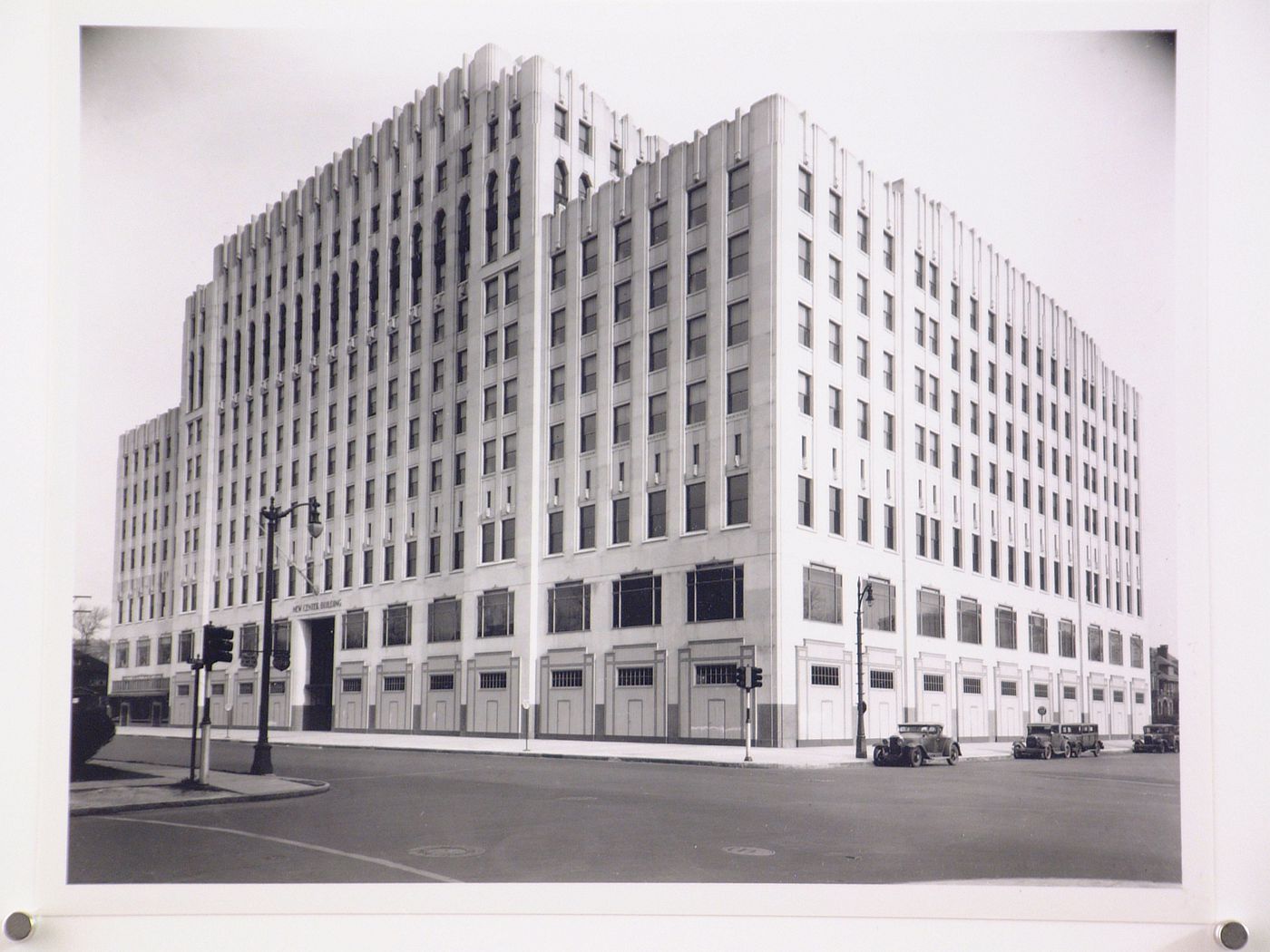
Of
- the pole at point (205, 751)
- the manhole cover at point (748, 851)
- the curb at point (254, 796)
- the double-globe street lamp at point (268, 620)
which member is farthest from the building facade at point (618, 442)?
the manhole cover at point (748, 851)

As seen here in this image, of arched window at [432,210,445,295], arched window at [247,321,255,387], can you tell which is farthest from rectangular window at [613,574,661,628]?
arched window at [247,321,255,387]

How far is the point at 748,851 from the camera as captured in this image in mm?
9125

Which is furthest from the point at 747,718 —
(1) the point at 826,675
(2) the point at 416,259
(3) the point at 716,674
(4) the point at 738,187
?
(2) the point at 416,259

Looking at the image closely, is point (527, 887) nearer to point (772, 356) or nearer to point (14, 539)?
point (14, 539)

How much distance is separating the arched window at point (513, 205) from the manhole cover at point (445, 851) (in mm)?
6153

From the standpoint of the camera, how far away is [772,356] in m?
11.6

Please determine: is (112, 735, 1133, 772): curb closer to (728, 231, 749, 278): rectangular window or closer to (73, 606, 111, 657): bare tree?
(73, 606, 111, 657): bare tree

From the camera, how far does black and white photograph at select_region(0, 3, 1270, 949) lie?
29.6 feet

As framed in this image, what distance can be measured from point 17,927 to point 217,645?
2975mm

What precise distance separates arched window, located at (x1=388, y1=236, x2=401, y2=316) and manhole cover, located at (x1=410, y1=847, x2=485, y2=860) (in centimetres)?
575

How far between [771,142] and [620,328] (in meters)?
2.49

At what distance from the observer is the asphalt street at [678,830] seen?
895cm

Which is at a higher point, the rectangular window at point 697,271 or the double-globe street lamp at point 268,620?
the rectangular window at point 697,271

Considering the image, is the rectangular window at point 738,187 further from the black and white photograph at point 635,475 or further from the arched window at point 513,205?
the arched window at point 513,205
